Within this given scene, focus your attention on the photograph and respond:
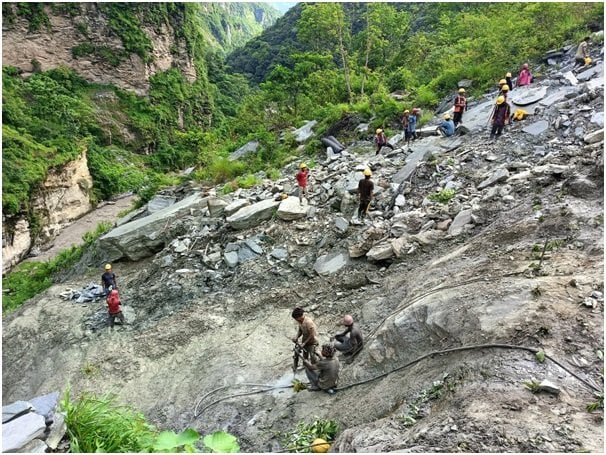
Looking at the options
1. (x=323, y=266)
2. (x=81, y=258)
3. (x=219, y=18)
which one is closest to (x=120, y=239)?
(x=81, y=258)

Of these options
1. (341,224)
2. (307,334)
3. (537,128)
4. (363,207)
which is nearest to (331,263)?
(341,224)

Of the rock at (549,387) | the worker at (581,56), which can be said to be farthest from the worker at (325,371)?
the worker at (581,56)

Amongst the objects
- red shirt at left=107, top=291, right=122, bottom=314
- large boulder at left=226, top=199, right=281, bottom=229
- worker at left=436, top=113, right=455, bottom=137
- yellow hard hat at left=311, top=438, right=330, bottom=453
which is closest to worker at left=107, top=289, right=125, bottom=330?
red shirt at left=107, top=291, right=122, bottom=314

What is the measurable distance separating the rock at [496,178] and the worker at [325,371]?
505 centimetres

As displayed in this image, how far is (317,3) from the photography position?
853 inches

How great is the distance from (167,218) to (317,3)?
49.8ft

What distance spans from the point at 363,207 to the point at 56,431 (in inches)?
290

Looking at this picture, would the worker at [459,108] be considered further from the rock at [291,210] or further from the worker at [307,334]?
the worker at [307,334]

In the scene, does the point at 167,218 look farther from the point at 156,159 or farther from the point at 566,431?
the point at 156,159

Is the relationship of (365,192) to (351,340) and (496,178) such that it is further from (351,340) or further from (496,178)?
(351,340)

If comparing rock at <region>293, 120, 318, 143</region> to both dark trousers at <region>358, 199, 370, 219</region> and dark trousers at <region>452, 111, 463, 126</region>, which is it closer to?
dark trousers at <region>452, 111, 463, 126</region>

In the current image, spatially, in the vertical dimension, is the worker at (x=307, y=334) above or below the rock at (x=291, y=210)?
below

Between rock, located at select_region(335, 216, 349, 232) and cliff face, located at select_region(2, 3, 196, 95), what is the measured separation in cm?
4176

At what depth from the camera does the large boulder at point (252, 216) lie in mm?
11133
